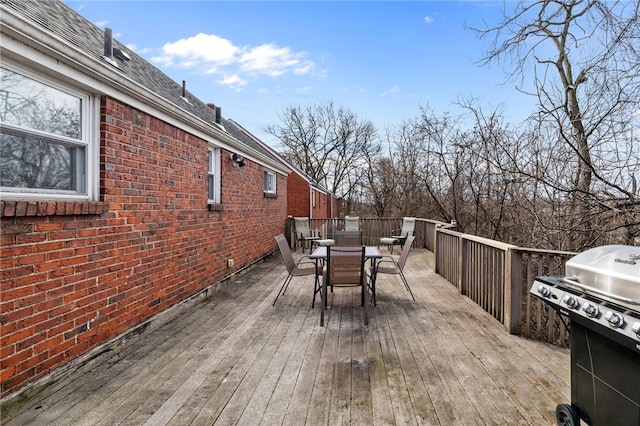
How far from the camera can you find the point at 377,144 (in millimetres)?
24984

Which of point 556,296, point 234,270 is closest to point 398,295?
point 234,270

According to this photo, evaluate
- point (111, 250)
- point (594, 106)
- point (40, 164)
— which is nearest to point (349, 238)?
point (111, 250)

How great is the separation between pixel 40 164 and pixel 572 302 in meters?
3.66

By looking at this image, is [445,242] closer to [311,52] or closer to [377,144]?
[311,52]

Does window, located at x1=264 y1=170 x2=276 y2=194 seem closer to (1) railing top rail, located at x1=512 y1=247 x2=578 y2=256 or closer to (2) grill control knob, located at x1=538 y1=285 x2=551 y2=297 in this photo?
(1) railing top rail, located at x1=512 y1=247 x2=578 y2=256

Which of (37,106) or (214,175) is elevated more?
(37,106)

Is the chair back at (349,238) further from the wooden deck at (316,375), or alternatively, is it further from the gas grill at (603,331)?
the gas grill at (603,331)

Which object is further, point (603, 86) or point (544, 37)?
point (544, 37)

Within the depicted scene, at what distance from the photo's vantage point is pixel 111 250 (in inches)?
123

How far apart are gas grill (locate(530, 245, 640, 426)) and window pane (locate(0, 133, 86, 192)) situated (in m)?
3.58

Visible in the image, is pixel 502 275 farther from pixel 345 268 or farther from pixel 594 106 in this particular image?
pixel 594 106

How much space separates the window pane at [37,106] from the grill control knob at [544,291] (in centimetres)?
365

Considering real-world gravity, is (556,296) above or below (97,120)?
below

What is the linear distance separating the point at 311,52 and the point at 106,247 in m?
12.4
